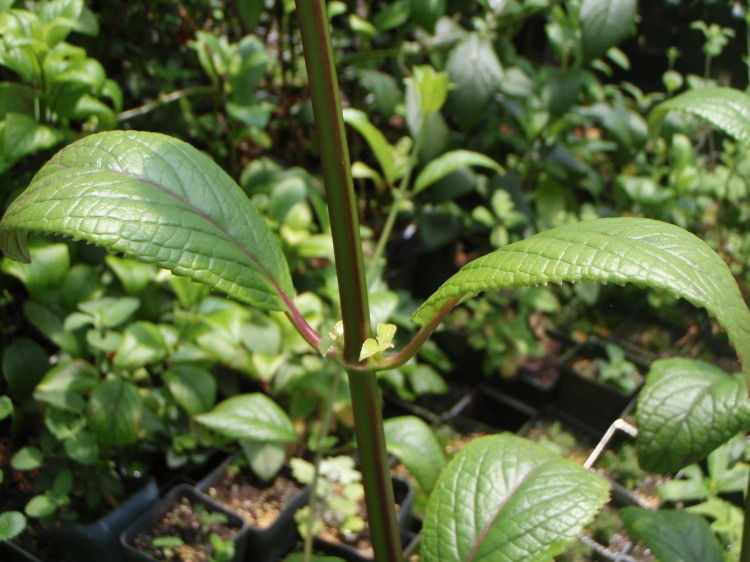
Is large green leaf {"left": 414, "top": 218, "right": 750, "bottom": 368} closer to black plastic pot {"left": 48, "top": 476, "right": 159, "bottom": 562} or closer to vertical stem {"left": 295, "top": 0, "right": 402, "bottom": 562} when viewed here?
vertical stem {"left": 295, "top": 0, "right": 402, "bottom": 562}

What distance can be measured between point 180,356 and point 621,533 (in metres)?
0.92

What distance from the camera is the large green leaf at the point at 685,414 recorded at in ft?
2.78

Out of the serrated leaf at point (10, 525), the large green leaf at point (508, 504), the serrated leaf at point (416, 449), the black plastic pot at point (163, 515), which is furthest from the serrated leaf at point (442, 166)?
the serrated leaf at point (10, 525)

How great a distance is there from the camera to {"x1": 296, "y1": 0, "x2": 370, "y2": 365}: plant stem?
1.56 ft

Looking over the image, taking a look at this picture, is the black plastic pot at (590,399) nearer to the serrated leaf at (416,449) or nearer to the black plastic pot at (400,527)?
the black plastic pot at (400,527)

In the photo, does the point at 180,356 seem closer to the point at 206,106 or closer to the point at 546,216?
the point at 206,106

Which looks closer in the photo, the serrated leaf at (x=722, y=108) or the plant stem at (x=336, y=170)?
the plant stem at (x=336, y=170)

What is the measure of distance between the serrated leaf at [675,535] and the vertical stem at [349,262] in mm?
345

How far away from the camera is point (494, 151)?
211 cm

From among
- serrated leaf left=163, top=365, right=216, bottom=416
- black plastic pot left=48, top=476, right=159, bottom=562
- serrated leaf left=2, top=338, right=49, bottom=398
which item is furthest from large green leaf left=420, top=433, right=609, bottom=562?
serrated leaf left=2, top=338, right=49, bottom=398

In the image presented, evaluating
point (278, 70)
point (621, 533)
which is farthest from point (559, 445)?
point (278, 70)

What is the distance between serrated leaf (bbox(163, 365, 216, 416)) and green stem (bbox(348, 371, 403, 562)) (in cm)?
54

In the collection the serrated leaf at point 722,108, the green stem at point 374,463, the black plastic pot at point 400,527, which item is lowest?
the black plastic pot at point 400,527

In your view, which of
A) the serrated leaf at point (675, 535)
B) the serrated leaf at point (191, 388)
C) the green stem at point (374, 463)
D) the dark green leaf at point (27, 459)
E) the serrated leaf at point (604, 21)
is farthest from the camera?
the serrated leaf at point (604, 21)
